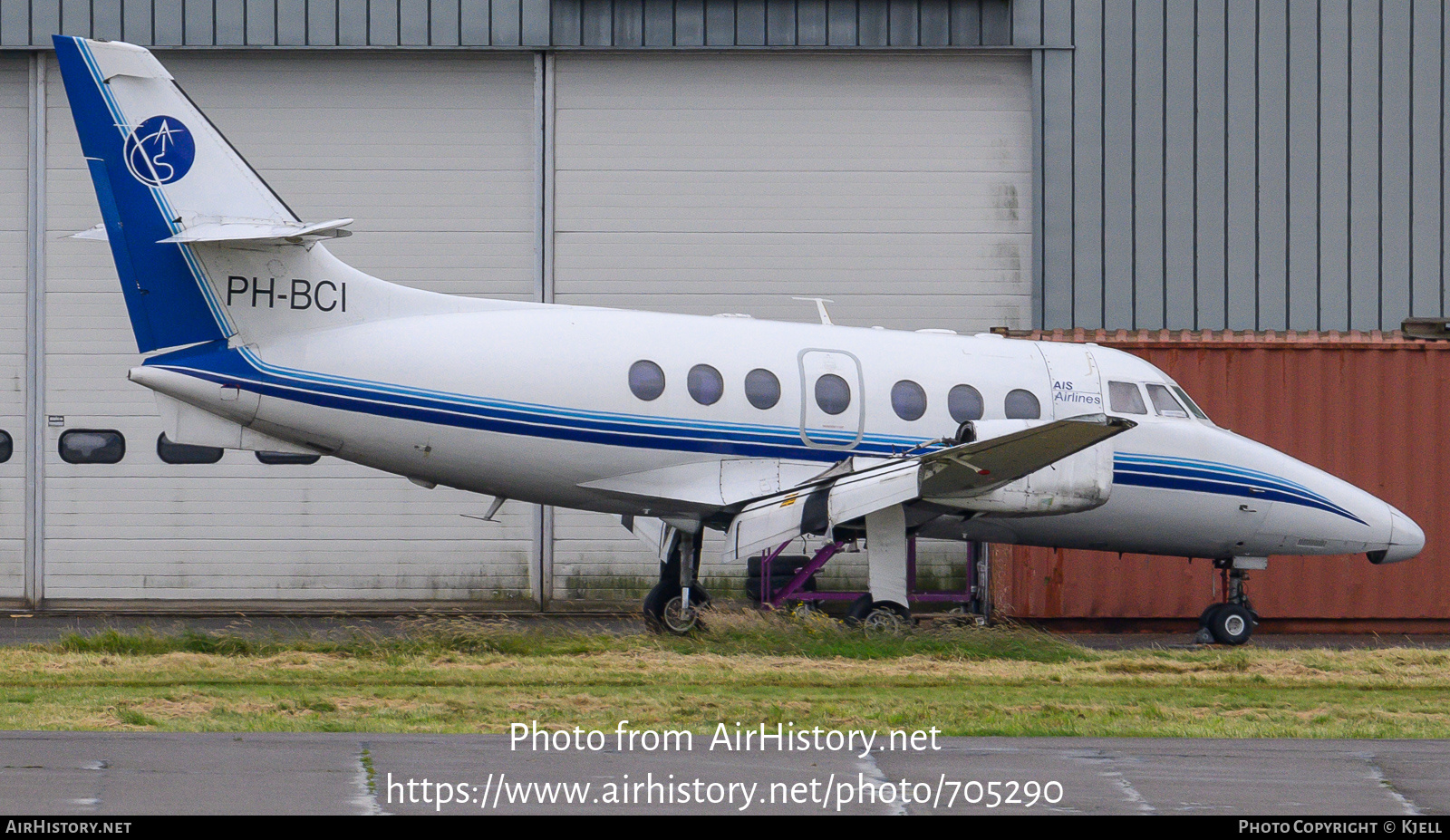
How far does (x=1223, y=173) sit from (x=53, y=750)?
63.7ft

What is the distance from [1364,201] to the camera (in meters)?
→ 23.6

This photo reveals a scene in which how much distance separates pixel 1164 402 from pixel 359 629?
31.1 feet

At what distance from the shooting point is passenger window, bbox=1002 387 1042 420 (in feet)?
55.1

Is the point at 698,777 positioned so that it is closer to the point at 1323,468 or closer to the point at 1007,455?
the point at 1007,455

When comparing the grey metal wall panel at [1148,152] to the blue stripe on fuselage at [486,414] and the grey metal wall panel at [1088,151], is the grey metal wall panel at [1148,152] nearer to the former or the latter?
the grey metal wall panel at [1088,151]

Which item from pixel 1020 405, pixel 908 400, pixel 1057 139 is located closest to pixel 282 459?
pixel 908 400

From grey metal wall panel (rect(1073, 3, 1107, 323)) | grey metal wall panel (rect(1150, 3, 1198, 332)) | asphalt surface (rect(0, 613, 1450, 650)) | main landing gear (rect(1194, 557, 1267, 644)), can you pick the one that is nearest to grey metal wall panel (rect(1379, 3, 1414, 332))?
grey metal wall panel (rect(1150, 3, 1198, 332))

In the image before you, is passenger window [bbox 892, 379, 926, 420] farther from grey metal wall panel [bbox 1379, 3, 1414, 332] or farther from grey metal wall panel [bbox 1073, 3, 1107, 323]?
grey metal wall panel [bbox 1379, 3, 1414, 332]

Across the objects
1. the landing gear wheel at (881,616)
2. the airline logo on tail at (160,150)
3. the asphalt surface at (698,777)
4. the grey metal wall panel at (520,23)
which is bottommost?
the landing gear wheel at (881,616)

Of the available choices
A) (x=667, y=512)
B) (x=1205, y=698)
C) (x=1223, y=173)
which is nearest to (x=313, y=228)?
(x=667, y=512)

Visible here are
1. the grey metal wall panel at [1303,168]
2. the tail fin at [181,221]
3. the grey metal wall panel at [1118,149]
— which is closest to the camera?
the tail fin at [181,221]

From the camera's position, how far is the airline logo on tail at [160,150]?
47.0ft

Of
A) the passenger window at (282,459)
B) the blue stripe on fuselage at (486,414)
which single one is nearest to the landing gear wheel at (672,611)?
the blue stripe on fuselage at (486,414)

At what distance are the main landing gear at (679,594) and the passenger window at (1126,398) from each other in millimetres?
4696
